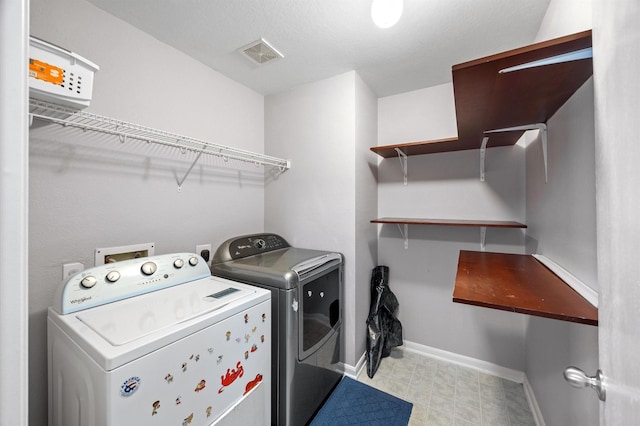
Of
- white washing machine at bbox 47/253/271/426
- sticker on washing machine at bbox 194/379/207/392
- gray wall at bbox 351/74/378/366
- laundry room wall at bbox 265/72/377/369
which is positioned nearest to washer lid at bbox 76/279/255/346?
white washing machine at bbox 47/253/271/426

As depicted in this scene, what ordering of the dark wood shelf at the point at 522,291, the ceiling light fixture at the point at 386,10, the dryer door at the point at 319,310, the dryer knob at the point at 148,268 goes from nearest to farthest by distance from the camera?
the dark wood shelf at the point at 522,291 → the ceiling light fixture at the point at 386,10 → the dryer knob at the point at 148,268 → the dryer door at the point at 319,310

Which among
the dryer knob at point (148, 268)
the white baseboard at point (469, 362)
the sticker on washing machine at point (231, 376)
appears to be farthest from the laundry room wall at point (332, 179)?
the dryer knob at point (148, 268)

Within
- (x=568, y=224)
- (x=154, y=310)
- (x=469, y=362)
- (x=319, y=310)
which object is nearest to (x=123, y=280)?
(x=154, y=310)

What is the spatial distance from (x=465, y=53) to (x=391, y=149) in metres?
0.82

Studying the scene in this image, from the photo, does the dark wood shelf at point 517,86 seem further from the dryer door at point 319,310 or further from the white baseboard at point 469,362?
the white baseboard at point 469,362

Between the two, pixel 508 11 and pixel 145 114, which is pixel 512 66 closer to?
pixel 508 11

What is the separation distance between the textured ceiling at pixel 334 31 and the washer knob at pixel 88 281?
1427 mm

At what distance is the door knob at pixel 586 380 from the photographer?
57 cm

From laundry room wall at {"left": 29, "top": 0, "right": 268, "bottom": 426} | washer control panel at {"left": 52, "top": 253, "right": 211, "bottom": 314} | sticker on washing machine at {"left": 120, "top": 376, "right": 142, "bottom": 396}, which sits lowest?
sticker on washing machine at {"left": 120, "top": 376, "right": 142, "bottom": 396}

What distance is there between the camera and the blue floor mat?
5.19 ft

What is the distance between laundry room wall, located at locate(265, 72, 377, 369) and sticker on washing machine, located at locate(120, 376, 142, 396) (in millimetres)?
1479

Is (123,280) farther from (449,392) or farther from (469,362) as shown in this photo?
(469,362)

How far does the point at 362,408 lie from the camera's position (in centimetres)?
169

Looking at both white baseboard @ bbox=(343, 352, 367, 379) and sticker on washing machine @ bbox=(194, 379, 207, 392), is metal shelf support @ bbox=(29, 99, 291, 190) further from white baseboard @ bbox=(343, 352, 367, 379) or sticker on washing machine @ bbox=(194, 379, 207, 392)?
white baseboard @ bbox=(343, 352, 367, 379)
